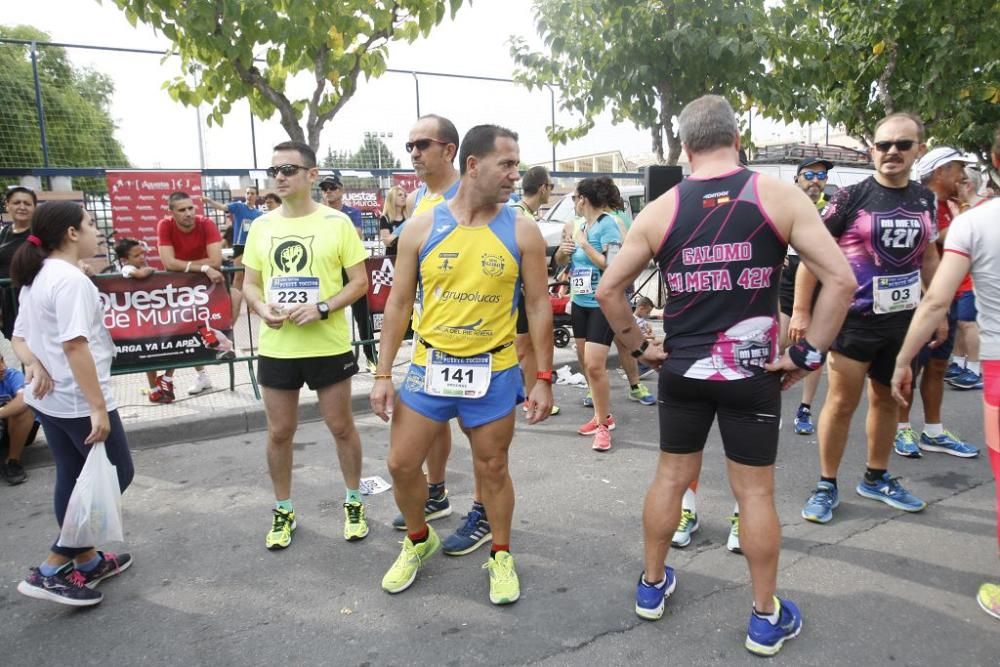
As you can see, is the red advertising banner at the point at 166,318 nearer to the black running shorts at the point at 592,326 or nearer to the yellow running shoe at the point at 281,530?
the yellow running shoe at the point at 281,530

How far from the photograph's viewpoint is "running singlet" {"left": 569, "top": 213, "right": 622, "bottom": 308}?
5.44 metres

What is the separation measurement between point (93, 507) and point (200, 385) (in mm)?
3971

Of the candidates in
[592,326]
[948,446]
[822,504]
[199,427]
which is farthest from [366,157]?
[822,504]

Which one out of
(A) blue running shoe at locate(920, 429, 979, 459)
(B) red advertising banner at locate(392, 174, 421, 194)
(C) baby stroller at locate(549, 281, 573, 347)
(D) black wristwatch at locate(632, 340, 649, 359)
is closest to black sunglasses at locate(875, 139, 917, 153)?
(D) black wristwatch at locate(632, 340, 649, 359)

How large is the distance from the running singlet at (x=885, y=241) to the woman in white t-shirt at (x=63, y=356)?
11.8 ft

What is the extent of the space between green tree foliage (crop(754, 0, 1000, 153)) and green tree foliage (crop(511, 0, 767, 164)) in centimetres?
65

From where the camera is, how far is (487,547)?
3646 mm

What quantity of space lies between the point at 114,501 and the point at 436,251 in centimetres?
177

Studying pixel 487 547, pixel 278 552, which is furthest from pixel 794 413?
pixel 278 552

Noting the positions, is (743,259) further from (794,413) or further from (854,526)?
(794,413)

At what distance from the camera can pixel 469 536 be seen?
11.9 feet

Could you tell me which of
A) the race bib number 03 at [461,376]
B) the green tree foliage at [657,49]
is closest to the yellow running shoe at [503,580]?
the race bib number 03 at [461,376]

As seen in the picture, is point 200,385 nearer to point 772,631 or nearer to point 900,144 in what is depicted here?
point 772,631

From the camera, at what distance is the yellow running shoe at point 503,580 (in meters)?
3.06
